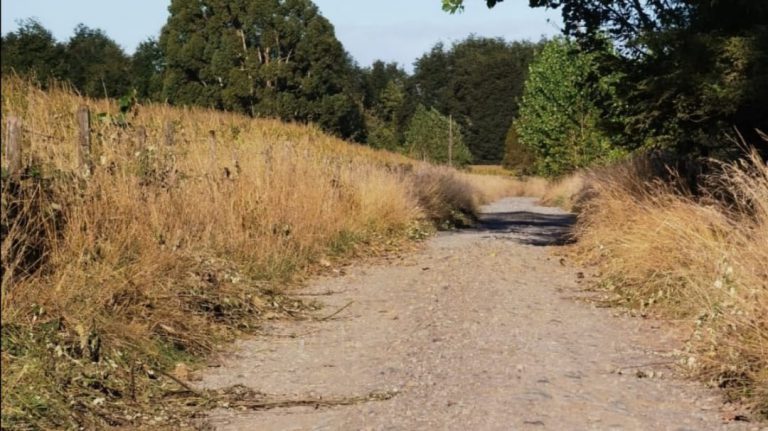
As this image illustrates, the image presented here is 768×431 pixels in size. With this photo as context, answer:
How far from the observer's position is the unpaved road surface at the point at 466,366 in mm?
5047

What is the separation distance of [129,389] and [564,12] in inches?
405

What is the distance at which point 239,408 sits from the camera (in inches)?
212

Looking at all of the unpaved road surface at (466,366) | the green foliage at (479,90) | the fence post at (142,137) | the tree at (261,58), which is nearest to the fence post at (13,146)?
the unpaved road surface at (466,366)

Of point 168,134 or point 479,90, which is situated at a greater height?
point 479,90

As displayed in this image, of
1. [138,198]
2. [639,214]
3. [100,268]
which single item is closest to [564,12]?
[639,214]

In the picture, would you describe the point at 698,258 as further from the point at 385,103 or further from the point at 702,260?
the point at 385,103

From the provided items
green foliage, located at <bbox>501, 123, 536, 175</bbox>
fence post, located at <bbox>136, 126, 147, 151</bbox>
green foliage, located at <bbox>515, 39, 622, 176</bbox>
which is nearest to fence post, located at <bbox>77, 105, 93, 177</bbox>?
fence post, located at <bbox>136, 126, 147, 151</bbox>

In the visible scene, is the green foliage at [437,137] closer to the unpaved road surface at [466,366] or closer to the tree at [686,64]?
the tree at [686,64]


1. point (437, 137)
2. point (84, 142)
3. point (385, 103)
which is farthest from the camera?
point (385, 103)

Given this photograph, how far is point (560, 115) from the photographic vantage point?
42.6 m

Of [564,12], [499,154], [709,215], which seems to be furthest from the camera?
[499,154]

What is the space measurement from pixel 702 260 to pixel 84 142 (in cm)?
564

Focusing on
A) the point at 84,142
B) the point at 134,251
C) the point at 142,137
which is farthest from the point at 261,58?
the point at 134,251

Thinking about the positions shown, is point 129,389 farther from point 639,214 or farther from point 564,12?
point 564,12
